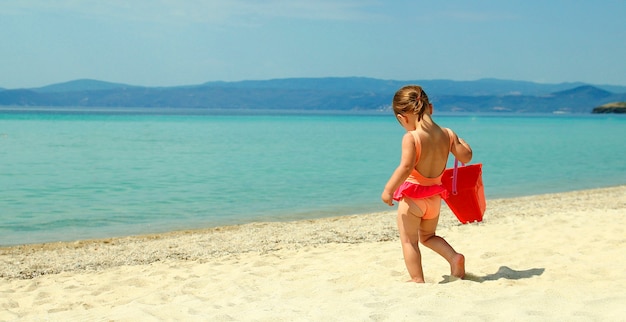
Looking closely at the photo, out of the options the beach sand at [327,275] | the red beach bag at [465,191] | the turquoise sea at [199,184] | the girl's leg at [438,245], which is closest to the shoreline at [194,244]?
the beach sand at [327,275]

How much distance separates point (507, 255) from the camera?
6539 mm

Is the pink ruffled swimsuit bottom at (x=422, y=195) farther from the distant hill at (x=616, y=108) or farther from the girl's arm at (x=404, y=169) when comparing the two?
the distant hill at (x=616, y=108)

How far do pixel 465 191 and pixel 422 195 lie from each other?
1.58 feet

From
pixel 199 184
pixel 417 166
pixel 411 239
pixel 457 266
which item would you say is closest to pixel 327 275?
pixel 411 239

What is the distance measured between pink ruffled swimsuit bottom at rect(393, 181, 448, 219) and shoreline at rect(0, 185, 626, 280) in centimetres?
292

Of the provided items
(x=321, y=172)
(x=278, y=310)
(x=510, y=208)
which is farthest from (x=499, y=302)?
(x=321, y=172)

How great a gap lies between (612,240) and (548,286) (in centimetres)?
231

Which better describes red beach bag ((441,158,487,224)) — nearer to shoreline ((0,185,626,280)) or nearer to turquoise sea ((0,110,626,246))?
shoreline ((0,185,626,280))

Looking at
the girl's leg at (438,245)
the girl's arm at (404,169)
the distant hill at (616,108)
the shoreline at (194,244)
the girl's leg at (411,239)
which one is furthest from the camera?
the distant hill at (616,108)

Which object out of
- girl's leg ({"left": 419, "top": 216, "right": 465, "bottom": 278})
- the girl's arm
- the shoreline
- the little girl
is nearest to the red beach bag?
the little girl

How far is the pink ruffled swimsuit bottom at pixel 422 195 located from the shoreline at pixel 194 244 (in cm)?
292

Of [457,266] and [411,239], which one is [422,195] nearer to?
[411,239]

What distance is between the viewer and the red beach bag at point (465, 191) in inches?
211

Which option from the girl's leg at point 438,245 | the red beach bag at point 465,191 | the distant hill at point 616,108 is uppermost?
the red beach bag at point 465,191
